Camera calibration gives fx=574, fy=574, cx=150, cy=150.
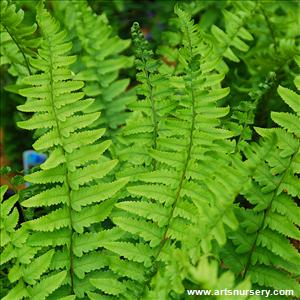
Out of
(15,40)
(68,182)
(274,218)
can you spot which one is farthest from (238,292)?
(15,40)

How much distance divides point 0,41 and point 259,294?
3.99 feet

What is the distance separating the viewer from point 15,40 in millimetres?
1801

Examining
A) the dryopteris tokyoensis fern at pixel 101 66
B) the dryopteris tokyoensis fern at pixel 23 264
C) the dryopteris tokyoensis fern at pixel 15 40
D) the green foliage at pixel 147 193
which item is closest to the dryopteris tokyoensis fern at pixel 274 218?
the green foliage at pixel 147 193

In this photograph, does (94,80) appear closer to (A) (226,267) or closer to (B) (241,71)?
(B) (241,71)

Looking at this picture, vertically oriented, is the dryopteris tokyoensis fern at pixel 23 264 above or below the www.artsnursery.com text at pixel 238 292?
above

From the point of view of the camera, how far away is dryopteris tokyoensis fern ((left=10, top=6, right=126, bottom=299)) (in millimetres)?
1485

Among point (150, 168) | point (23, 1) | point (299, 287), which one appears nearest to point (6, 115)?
point (23, 1)

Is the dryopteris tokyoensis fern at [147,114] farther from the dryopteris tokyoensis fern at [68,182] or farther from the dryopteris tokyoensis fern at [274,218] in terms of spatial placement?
the dryopteris tokyoensis fern at [274,218]

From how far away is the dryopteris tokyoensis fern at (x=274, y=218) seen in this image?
1.43m

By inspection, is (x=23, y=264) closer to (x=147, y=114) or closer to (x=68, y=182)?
(x=68, y=182)

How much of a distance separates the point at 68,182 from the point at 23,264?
0.79 ft

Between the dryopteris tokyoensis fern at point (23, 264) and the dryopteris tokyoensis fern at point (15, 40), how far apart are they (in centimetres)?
53

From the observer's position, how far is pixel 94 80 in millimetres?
2096

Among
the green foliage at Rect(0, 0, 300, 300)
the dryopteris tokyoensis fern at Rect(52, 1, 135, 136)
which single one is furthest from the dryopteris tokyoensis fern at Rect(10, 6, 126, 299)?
the dryopteris tokyoensis fern at Rect(52, 1, 135, 136)
